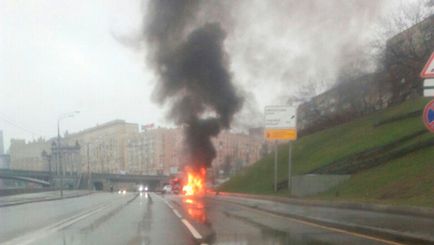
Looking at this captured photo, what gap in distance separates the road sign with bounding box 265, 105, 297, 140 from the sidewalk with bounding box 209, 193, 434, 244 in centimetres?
1279

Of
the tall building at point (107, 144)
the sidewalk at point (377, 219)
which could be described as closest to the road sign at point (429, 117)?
the sidewalk at point (377, 219)

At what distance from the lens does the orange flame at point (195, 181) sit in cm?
5253

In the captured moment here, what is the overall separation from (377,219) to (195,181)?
4008 centimetres

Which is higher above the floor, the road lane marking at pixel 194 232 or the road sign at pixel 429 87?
the road sign at pixel 429 87

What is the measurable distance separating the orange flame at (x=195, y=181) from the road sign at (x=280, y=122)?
1809 cm

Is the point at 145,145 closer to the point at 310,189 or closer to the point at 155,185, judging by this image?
the point at 155,185

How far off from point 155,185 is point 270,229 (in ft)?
397

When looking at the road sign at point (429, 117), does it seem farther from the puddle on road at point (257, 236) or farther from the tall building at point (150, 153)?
the tall building at point (150, 153)

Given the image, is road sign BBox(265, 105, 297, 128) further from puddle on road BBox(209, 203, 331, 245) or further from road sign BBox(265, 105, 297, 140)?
puddle on road BBox(209, 203, 331, 245)

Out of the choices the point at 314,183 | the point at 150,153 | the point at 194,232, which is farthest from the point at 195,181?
the point at 150,153

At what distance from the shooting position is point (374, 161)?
→ 99.2ft

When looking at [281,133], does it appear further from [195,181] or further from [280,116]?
[195,181]

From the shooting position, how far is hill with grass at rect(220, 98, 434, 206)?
2206 centimetres

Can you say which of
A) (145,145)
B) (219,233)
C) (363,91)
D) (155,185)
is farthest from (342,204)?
(155,185)
